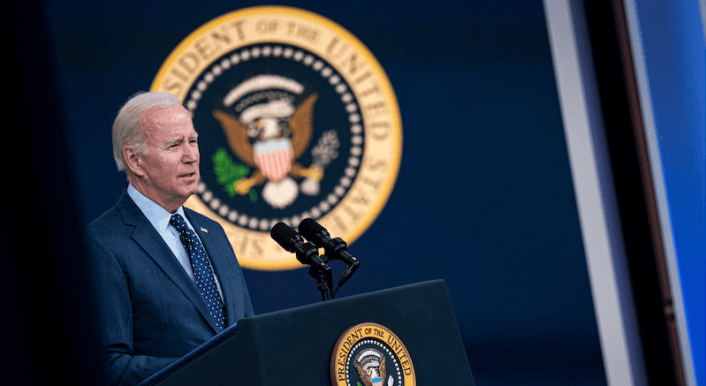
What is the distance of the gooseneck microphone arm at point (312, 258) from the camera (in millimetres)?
1237

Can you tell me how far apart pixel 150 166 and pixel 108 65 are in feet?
5.34

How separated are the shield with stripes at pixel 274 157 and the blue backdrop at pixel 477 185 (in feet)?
1.54

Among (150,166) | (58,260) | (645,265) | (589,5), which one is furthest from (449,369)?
(589,5)

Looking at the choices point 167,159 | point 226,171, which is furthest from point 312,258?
point 226,171

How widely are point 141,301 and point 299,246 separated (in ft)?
1.11

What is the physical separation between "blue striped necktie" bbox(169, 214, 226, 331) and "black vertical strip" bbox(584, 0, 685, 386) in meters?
2.27

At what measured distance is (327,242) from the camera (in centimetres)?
129

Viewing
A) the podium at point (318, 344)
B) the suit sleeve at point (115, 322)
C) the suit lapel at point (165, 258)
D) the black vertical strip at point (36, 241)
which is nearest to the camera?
the black vertical strip at point (36, 241)

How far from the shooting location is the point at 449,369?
1.23 m

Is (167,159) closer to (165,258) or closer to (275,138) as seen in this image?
(165,258)

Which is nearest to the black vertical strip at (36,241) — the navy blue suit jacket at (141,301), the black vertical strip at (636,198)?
the navy blue suit jacket at (141,301)

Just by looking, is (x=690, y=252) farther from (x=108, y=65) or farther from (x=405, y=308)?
(x=108, y=65)

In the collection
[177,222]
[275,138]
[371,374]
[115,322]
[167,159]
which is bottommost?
[371,374]

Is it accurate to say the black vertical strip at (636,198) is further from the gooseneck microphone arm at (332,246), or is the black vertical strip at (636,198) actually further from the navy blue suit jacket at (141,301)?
the navy blue suit jacket at (141,301)
